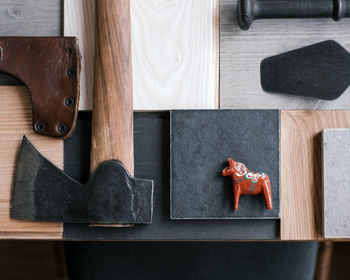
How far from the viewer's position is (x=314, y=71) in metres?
0.60

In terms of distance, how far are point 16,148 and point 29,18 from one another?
0.72ft

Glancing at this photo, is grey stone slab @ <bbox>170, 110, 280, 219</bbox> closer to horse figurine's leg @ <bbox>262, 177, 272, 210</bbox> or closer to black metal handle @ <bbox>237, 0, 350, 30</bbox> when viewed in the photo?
horse figurine's leg @ <bbox>262, 177, 272, 210</bbox>

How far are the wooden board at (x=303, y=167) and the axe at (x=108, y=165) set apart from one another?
0.22 m

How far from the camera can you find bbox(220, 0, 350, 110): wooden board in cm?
61

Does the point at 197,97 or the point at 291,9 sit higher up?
the point at 291,9

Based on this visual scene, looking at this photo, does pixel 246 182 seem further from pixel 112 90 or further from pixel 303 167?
pixel 112 90

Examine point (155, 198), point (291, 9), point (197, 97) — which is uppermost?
point (291, 9)

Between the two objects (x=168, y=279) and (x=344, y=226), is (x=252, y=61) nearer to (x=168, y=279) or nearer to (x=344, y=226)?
(x=344, y=226)

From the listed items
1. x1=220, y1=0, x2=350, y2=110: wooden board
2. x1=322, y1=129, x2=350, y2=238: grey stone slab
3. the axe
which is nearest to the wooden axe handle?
the axe

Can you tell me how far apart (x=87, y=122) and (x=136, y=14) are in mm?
194

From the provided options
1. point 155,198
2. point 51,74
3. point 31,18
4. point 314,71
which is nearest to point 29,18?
point 31,18

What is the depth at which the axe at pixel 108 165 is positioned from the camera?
562 millimetres

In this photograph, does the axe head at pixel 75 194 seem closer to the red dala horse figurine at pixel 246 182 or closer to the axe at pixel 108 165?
the axe at pixel 108 165

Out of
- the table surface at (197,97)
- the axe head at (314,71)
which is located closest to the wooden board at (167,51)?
the table surface at (197,97)
